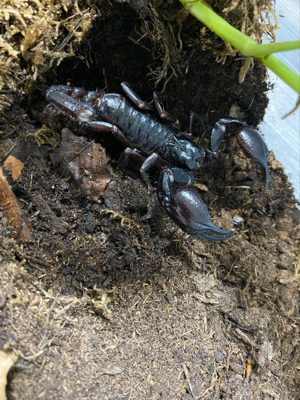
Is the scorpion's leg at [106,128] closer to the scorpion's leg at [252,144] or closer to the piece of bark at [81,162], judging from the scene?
the piece of bark at [81,162]

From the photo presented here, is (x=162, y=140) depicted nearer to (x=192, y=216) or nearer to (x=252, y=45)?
(x=192, y=216)

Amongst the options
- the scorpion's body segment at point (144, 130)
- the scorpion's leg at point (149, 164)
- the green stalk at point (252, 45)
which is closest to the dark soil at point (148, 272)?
the scorpion's leg at point (149, 164)

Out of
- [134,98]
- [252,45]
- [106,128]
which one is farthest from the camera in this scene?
[134,98]

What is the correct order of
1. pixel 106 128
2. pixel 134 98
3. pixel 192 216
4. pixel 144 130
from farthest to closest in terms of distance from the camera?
1. pixel 144 130
2. pixel 134 98
3. pixel 106 128
4. pixel 192 216

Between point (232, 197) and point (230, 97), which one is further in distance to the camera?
point (232, 197)

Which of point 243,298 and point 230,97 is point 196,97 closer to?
point 230,97

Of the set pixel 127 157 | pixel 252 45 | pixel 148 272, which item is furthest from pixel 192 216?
pixel 252 45

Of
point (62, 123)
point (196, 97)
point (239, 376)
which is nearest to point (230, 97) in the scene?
point (196, 97)
